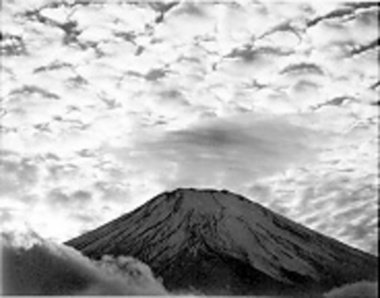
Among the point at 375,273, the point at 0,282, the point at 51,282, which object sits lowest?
the point at 375,273

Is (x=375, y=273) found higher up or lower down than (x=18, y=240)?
lower down

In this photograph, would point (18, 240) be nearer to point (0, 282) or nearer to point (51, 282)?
point (51, 282)

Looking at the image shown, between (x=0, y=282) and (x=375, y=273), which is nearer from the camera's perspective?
(x=375, y=273)

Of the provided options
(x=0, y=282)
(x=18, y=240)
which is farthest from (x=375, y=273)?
(x=18, y=240)

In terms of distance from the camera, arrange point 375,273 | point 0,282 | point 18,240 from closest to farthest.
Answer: point 375,273, point 0,282, point 18,240

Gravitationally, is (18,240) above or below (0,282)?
above

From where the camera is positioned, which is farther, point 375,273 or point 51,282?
point 51,282

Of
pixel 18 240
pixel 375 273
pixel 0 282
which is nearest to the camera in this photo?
pixel 375 273

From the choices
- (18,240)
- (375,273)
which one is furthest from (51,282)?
(375,273)

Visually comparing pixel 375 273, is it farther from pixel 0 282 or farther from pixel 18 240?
pixel 18 240
